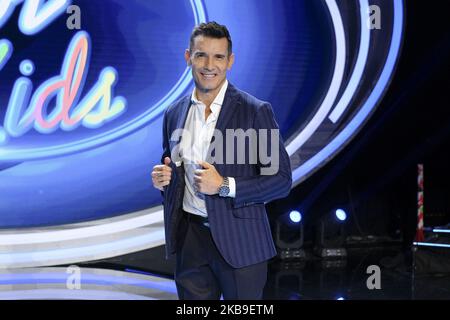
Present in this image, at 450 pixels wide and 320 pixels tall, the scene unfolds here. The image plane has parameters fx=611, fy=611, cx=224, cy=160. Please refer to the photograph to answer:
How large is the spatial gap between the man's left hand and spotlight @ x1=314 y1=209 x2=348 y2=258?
3.74 meters

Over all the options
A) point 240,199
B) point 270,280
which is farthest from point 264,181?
point 270,280

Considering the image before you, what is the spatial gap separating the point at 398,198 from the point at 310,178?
105cm

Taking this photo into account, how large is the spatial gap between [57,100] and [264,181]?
3.23 metres

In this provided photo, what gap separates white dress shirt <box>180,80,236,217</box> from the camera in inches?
74.2

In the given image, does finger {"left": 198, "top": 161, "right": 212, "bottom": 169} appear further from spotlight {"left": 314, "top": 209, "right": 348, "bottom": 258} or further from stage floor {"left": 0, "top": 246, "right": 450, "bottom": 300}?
spotlight {"left": 314, "top": 209, "right": 348, "bottom": 258}

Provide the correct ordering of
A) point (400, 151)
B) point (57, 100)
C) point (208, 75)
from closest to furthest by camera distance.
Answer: point (208, 75) < point (57, 100) < point (400, 151)

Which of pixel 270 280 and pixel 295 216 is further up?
pixel 295 216

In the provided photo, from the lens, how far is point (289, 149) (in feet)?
16.6

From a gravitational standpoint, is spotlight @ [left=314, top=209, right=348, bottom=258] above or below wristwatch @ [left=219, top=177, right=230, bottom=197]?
below

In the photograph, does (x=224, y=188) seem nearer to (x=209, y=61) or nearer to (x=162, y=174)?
(x=162, y=174)

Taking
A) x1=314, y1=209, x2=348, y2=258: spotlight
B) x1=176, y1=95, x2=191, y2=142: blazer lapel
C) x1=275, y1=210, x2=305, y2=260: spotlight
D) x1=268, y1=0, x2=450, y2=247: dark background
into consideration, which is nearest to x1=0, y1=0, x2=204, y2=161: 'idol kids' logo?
x1=275, y1=210, x2=305, y2=260: spotlight

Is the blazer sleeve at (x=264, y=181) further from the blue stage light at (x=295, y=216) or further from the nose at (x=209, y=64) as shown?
the blue stage light at (x=295, y=216)

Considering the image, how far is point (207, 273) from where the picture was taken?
1.90 m

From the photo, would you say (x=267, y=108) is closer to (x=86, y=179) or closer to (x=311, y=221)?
(x=86, y=179)
